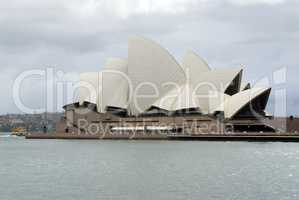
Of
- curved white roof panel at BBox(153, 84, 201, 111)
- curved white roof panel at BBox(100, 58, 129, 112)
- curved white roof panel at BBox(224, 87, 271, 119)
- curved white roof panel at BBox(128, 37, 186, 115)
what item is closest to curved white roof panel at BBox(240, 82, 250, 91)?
curved white roof panel at BBox(224, 87, 271, 119)

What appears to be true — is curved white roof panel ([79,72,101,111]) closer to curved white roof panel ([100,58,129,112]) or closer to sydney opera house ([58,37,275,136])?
sydney opera house ([58,37,275,136])

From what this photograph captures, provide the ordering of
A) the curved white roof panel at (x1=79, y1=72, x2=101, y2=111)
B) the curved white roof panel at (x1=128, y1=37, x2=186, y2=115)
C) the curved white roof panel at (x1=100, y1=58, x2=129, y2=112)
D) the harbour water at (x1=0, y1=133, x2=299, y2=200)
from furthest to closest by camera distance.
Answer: the curved white roof panel at (x1=79, y1=72, x2=101, y2=111), the curved white roof panel at (x1=100, y1=58, x2=129, y2=112), the curved white roof panel at (x1=128, y1=37, x2=186, y2=115), the harbour water at (x1=0, y1=133, x2=299, y2=200)

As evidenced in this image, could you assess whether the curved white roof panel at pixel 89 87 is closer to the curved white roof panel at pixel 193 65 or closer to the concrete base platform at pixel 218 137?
the concrete base platform at pixel 218 137

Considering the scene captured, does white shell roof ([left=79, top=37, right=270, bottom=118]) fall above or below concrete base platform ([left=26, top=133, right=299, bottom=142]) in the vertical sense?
above

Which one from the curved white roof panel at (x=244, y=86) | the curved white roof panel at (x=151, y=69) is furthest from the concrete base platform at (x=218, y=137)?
the curved white roof panel at (x=244, y=86)

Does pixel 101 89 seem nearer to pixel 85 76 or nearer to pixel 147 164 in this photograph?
pixel 85 76

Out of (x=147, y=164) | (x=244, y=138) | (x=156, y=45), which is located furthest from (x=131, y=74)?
(x=147, y=164)

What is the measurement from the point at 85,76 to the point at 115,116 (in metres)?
5.42

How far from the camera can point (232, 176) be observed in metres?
24.3

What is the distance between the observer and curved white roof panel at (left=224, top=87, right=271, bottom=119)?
190 feet

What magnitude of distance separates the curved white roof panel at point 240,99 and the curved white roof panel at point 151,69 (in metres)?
4.98

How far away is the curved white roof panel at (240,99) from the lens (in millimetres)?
57897

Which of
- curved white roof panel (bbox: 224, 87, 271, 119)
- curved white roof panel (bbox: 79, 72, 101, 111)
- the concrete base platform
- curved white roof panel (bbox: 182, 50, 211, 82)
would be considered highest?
curved white roof panel (bbox: 182, 50, 211, 82)

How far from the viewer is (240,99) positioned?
5872cm
